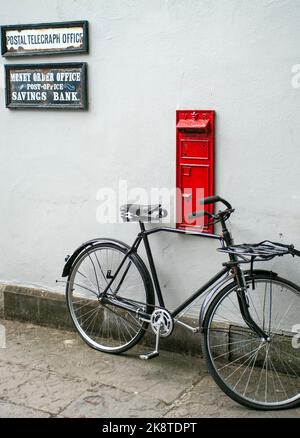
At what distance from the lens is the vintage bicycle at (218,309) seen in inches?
183

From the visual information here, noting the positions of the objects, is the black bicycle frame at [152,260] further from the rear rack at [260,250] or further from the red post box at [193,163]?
the rear rack at [260,250]

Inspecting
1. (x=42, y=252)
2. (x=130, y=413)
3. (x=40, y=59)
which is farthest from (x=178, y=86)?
(x=130, y=413)

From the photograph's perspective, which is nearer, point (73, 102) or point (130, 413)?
point (130, 413)

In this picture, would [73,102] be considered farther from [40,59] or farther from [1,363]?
[1,363]

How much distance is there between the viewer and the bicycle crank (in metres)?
5.02

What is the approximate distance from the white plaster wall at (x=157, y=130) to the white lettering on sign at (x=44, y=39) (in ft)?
0.33

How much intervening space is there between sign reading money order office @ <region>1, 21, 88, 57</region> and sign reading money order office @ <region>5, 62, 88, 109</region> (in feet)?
0.38

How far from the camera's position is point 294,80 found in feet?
15.2

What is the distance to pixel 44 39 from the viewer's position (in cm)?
570

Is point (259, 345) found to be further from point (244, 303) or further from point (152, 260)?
point (152, 260)

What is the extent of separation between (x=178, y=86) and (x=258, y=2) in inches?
32.3

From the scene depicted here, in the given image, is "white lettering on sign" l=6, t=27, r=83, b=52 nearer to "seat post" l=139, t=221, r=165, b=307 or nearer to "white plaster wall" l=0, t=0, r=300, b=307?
"white plaster wall" l=0, t=0, r=300, b=307

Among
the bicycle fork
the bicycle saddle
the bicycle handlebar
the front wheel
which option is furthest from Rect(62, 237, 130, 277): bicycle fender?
the bicycle fork

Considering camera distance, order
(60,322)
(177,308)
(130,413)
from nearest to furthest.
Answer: (130,413) < (177,308) < (60,322)
